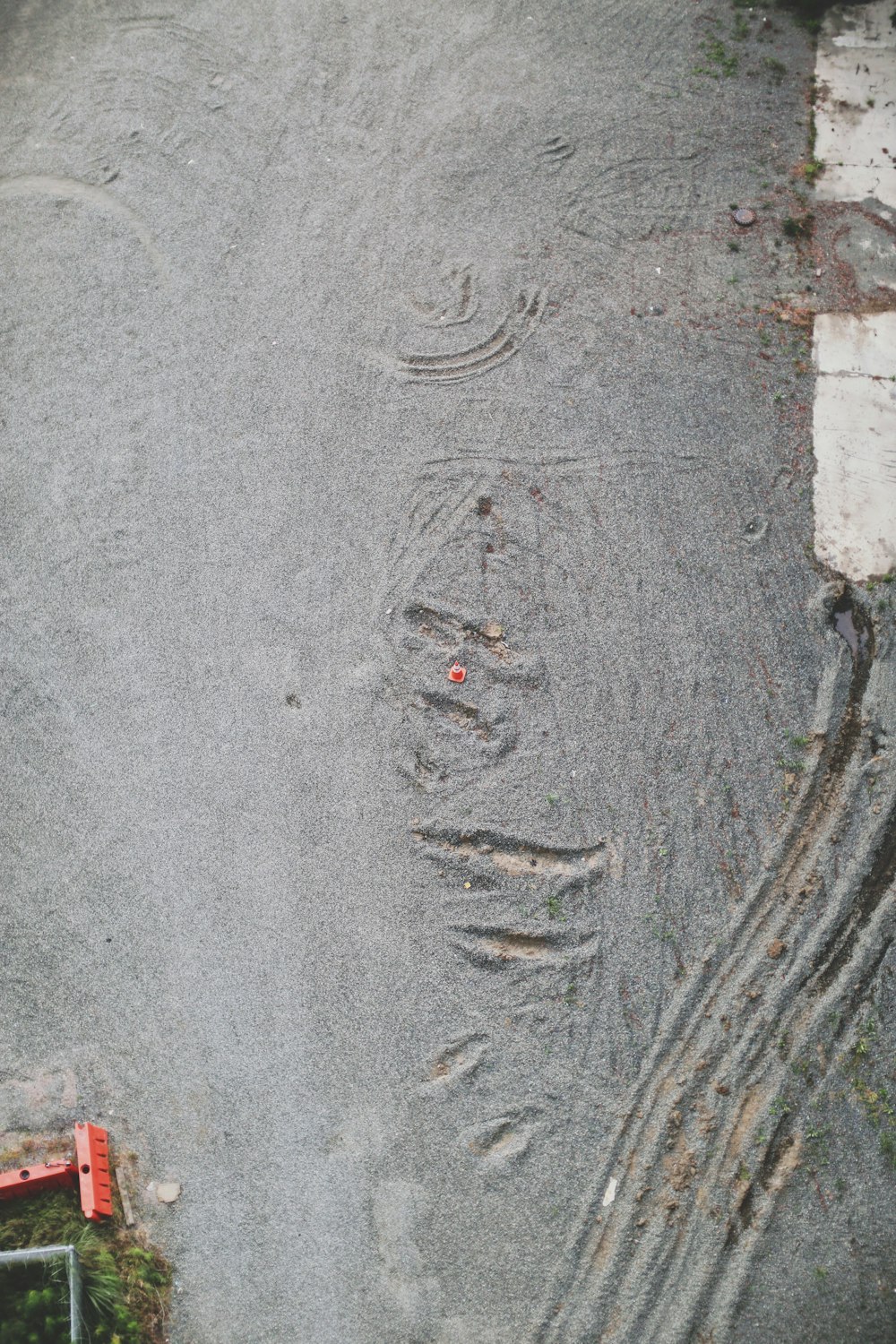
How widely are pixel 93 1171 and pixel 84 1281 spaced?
1.27 feet

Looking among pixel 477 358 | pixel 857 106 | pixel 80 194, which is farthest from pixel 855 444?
pixel 80 194

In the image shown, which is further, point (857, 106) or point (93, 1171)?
point (857, 106)

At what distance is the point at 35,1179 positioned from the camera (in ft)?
12.4

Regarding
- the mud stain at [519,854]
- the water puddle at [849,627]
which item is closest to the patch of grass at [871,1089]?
the mud stain at [519,854]

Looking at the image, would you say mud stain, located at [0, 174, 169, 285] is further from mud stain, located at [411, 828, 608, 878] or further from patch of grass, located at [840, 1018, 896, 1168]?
patch of grass, located at [840, 1018, 896, 1168]

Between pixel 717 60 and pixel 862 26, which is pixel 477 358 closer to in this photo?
pixel 717 60

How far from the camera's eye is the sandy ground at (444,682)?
150 inches

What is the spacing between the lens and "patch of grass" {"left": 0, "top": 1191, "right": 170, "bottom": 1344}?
3.55 m

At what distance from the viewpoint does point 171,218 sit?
18.6 feet

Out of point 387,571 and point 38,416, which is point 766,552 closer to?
point 387,571

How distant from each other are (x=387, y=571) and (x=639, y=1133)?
285 centimetres

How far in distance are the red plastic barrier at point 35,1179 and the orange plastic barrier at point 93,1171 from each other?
6 cm

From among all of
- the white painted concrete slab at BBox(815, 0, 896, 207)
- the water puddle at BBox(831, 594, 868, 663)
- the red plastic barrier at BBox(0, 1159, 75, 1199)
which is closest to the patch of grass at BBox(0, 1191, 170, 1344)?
the red plastic barrier at BBox(0, 1159, 75, 1199)

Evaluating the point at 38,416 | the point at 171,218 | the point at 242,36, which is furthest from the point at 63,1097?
the point at 242,36
